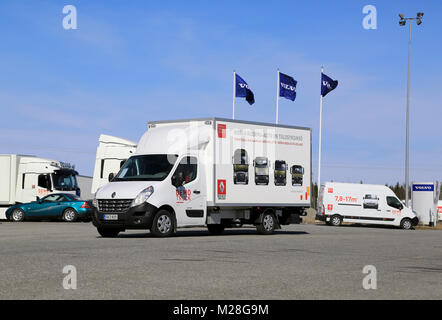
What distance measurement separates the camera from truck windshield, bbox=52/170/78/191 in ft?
114

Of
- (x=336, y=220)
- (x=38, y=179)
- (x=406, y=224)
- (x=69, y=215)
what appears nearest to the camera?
(x=69, y=215)

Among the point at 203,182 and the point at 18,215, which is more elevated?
the point at 203,182

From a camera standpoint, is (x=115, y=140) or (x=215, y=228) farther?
(x=115, y=140)

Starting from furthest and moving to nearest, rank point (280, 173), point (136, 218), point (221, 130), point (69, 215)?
point (69, 215) < point (280, 173) < point (221, 130) < point (136, 218)

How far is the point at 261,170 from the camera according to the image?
20875 millimetres

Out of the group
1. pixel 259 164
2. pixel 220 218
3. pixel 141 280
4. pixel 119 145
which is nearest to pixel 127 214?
pixel 220 218

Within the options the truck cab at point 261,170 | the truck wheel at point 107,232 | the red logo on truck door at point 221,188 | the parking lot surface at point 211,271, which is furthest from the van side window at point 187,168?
the parking lot surface at point 211,271

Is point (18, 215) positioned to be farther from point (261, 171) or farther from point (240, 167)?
point (240, 167)

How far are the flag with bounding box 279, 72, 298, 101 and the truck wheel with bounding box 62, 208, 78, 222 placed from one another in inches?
661

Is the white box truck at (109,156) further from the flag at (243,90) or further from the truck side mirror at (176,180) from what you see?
the truck side mirror at (176,180)

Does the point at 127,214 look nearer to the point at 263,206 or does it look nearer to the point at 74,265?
the point at 263,206

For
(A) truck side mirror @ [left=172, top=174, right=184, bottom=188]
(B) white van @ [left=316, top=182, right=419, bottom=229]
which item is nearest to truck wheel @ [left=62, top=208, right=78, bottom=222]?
(B) white van @ [left=316, top=182, right=419, bottom=229]

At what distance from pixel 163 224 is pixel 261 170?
3.97 metres

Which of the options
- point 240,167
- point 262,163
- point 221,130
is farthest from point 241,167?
point 221,130
